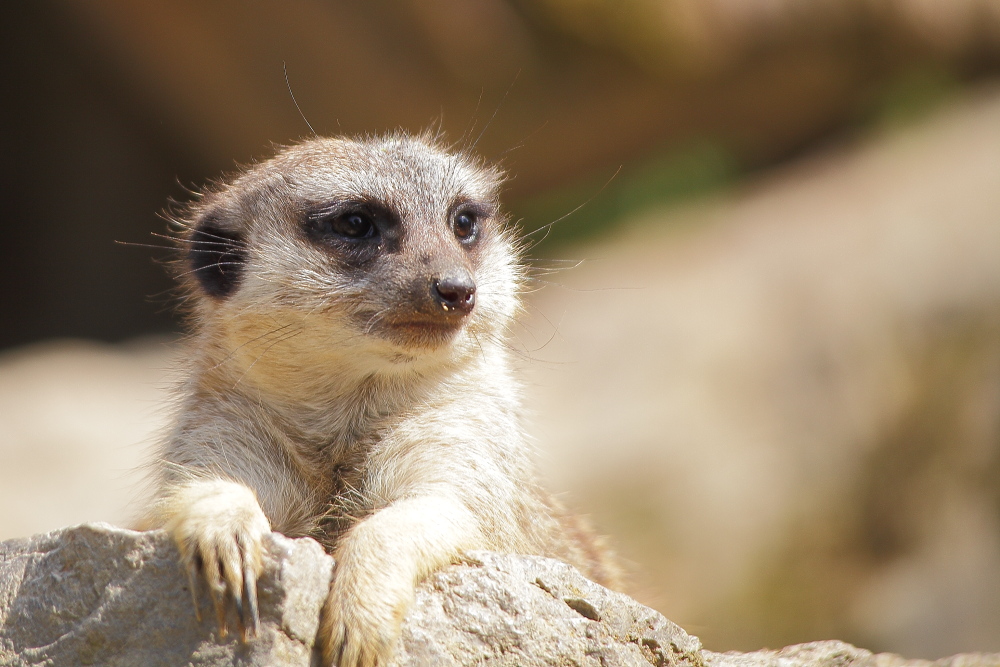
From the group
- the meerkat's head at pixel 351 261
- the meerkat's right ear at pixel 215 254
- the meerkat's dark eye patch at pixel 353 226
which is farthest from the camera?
the meerkat's right ear at pixel 215 254

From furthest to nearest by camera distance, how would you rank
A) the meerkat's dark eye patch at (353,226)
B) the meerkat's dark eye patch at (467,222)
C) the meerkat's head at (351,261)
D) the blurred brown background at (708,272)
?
the blurred brown background at (708,272), the meerkat's dark eye patch at (467,222), the meerkat's dark eye patch at (353,226), the meerkat's head at (351,261)

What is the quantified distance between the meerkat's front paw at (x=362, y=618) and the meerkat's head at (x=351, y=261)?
0.91 meters

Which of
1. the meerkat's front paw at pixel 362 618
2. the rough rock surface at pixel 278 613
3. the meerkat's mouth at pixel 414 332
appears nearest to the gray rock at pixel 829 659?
the rough rock surface at pixel 278 613

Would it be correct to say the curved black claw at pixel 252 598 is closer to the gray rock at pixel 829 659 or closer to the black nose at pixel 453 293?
the black nose at pixel 453 293

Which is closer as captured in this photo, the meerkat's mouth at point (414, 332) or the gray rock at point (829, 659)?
the gray rock at point (829, 659)

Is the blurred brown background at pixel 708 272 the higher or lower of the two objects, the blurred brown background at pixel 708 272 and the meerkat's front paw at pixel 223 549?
the higher

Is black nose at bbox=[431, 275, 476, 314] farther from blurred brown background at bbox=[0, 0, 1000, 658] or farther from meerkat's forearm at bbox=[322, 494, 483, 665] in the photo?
blurred brown background at bbox=[0, 0, 1000, 658]

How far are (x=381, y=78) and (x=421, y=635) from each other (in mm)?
6830

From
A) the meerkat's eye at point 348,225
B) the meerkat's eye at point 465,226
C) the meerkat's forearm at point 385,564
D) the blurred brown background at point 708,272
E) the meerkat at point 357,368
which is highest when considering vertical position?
the blurred brown background at point 708,272

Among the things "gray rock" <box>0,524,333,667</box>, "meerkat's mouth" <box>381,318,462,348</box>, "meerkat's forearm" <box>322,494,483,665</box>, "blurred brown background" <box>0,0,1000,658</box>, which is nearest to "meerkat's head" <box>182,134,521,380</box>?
"meerkat's mouth" <box>381,318,462,348</box>

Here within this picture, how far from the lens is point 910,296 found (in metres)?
7.66

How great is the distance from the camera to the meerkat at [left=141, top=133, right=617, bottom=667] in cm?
304

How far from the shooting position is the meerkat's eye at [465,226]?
3752 mm

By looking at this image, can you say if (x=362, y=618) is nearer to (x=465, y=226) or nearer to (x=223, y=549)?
(x=223, y=549)
